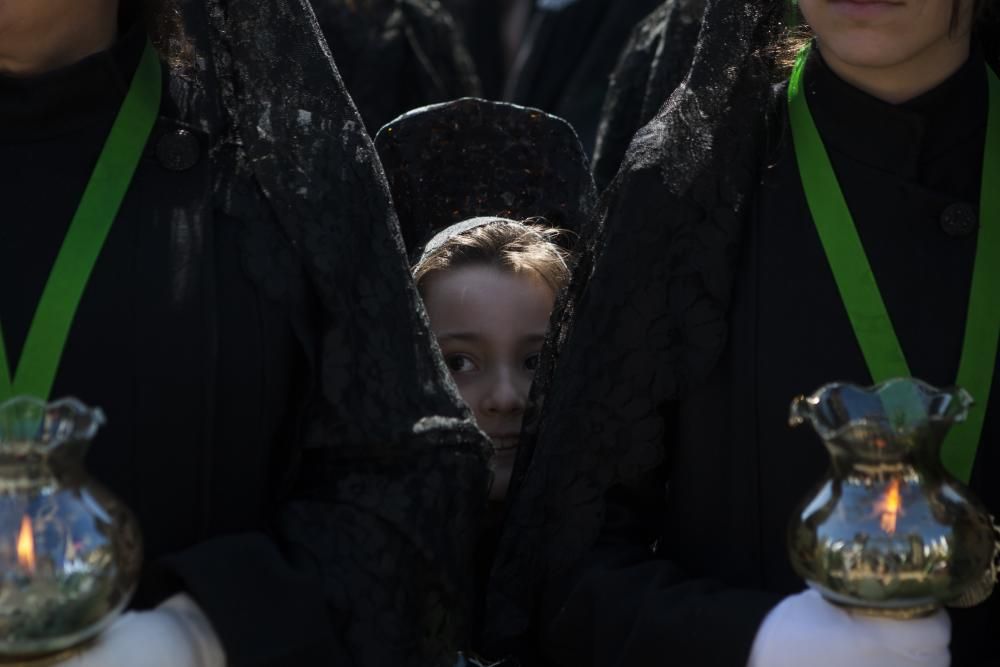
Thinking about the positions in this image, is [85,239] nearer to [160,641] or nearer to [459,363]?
[160,641]

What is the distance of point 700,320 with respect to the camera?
9.20 feet

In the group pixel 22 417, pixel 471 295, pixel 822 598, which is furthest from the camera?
pixel 471 295

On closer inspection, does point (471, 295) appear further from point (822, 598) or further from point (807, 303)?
point (822, 598)

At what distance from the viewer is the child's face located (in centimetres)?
343

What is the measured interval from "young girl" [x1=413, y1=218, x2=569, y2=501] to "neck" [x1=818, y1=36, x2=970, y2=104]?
76cm

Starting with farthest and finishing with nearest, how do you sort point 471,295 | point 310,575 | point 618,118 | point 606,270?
point 618,118, point 471,295, point 606,270, point 310,575

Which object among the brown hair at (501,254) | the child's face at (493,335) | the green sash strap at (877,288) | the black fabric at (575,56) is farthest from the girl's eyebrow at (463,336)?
the black fabric at (575,56)

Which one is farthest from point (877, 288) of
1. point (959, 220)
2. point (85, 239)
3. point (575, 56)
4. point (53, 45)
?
point (575, 56)

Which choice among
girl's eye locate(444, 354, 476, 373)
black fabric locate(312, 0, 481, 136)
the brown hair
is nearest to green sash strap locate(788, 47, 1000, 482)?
the brown hair

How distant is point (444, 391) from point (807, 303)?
487mm

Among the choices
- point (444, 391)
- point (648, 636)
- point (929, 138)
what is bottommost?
point (648, 636)

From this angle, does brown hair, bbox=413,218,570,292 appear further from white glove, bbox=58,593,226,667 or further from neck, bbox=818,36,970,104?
white glove, bbox=58,593,226,667

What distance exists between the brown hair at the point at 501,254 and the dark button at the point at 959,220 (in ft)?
2.75

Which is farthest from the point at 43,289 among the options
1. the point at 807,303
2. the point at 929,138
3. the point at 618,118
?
the point at 618,118
